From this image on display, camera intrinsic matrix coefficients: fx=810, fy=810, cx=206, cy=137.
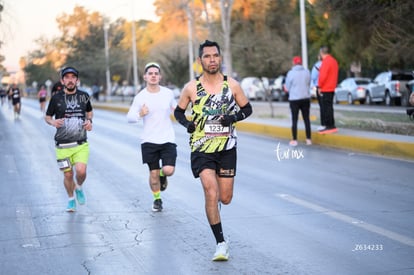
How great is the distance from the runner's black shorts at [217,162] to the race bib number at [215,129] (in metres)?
0.19

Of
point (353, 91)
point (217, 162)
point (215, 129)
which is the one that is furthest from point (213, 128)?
point (353, 91)

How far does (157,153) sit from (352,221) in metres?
2.70

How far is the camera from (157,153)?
33.2 ft

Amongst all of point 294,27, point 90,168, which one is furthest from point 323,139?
point 294,27

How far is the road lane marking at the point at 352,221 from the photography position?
7.66 m

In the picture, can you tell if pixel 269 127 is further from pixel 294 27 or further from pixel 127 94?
pixel 127 94

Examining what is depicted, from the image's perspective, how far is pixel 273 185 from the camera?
12.0 meters

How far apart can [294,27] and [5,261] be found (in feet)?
161

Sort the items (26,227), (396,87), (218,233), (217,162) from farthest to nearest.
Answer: (396,87), (26,227), (217,162), (218,233)

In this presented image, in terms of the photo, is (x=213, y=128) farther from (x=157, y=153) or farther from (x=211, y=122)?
(x=157, y=153)

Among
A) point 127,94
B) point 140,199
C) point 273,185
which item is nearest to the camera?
point 140,199

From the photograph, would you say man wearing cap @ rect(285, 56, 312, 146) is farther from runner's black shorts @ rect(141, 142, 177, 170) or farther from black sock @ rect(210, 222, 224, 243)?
black sock @ rect(210, 222, 224, 243)

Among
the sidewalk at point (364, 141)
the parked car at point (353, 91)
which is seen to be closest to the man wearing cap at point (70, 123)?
the sidewalk at point (364, 141)

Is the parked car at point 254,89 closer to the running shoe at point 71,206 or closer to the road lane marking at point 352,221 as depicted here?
the road lane marking at point 352,221
